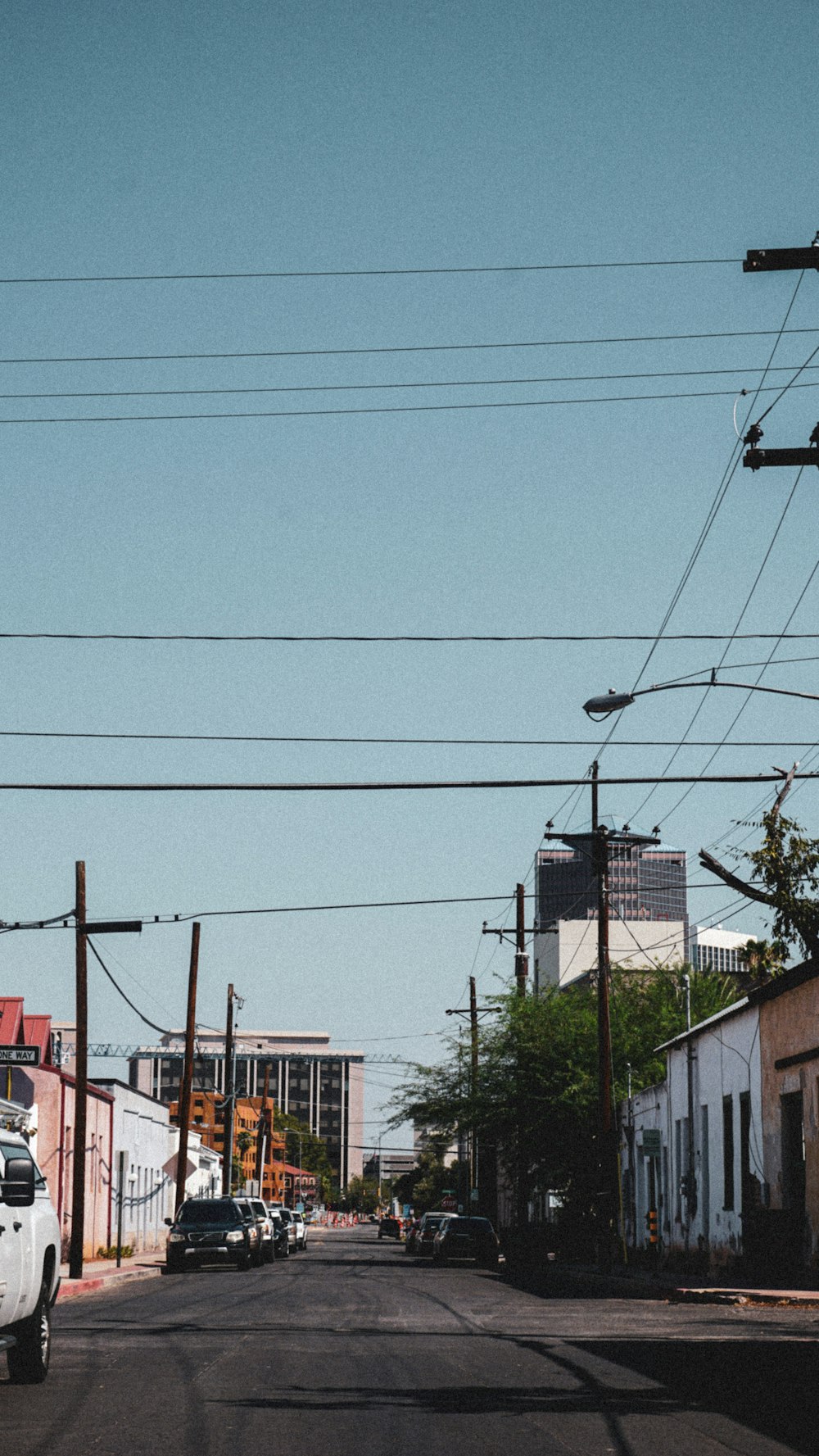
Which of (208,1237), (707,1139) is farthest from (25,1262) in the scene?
(208,1237)

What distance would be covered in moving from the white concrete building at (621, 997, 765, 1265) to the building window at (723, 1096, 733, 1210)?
2 cm

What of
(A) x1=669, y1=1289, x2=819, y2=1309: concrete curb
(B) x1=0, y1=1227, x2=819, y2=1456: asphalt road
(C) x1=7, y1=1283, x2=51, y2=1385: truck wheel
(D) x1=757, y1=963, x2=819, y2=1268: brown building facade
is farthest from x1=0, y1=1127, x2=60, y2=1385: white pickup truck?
(D) x1=757, y1=963, x2=819, y2=1268: brown building facade

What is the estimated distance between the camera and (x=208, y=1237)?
4131 centimetres

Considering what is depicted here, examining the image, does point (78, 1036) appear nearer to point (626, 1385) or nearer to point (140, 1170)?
point (626, 1385)

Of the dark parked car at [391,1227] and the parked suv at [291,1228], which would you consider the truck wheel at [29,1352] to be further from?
the dark parked car at [391,1227]

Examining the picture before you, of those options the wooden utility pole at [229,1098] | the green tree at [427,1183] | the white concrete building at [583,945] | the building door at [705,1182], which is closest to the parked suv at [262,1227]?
the building door at [705,1182]

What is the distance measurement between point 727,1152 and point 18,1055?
1451 centimetres

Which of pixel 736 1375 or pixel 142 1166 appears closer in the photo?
pixel 736 1375

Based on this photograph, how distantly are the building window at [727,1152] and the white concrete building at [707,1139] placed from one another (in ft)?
0.06

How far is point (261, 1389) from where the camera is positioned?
13188 millimetres

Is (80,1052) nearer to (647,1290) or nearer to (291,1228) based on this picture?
(647,1290)

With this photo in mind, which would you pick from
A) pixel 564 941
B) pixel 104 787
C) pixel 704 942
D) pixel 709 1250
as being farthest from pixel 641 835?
pixel 704 942

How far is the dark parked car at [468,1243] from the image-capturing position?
49.9 m

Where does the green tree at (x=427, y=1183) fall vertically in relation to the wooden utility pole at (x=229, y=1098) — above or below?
below
